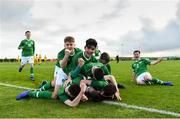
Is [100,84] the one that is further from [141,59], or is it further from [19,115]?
[141,59]

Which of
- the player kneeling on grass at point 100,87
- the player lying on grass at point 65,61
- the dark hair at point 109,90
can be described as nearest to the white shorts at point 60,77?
the player lying on grass at point 65,61

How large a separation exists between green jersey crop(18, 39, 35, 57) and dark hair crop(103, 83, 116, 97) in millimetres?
9293

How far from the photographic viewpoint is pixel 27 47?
17672 mm

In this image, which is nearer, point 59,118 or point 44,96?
point 59,118

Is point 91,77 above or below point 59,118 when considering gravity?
above

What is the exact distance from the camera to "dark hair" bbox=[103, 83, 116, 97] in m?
8.94

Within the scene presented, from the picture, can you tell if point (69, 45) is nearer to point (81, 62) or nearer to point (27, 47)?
point (81, 62)

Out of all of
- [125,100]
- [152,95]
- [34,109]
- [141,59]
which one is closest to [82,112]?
[34,109]

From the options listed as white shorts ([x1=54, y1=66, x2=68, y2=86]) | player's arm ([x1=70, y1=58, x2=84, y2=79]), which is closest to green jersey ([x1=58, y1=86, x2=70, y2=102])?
player's arm ([x1=70, y1=58, x2=84, y2=79])

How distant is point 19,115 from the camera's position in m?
7.90

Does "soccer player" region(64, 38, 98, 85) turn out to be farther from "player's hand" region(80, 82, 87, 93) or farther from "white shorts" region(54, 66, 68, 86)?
"white shorts" region(54, 66, 68, 86)

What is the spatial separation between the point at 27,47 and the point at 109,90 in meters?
9.45

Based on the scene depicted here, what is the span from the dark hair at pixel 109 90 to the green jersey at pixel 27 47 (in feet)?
30.5

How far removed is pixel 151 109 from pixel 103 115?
4.04ft
